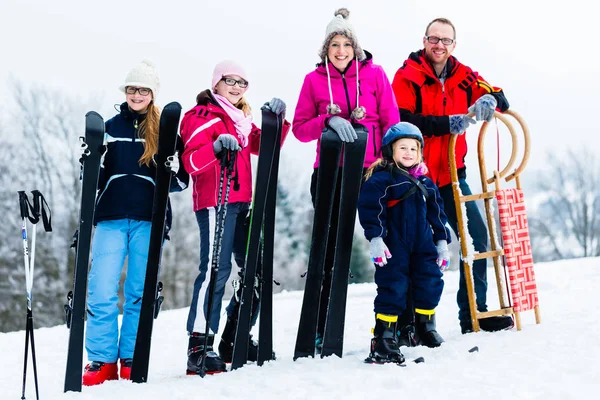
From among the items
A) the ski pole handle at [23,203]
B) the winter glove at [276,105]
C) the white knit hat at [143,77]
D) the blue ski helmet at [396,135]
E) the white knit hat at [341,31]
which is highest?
the white knit hat at [341,31]

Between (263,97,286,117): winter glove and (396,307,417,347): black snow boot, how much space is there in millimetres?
1496

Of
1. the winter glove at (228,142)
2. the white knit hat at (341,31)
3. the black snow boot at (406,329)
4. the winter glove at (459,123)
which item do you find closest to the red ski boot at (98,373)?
the winter glove at (228,142)

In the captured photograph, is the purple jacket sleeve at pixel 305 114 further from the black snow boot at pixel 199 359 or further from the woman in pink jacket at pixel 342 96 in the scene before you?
the black snow boot at pixel 199 359

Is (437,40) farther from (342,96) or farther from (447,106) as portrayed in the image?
(342,96)

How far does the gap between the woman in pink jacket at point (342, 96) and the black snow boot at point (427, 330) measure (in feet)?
1.96

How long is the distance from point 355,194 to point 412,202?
1.15ft

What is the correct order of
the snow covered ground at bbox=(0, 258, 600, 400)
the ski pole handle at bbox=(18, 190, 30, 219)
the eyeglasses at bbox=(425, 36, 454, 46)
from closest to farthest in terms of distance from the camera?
the snow covered ground at bbox=(0, 258, 600, 400)
the ski pole handle at bbox=(18, 190, 30, 219)
the eyeglasses at bbox=(425, 36, 454, 46)

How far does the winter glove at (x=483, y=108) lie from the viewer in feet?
13.6

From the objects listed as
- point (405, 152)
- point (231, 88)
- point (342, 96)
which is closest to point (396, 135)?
point (405, 152)

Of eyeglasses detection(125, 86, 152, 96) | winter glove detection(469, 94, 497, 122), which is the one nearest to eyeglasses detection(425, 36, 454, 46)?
winter glove detection(469, 94, 497, 122)

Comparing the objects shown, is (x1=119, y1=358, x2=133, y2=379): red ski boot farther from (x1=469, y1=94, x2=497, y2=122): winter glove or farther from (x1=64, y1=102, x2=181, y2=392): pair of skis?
(x1=469, y1=94, x2=497, y2=122): winter glove

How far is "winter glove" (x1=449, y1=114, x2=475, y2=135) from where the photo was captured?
163 inches

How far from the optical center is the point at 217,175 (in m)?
3.76

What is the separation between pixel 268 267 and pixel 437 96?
168cm
